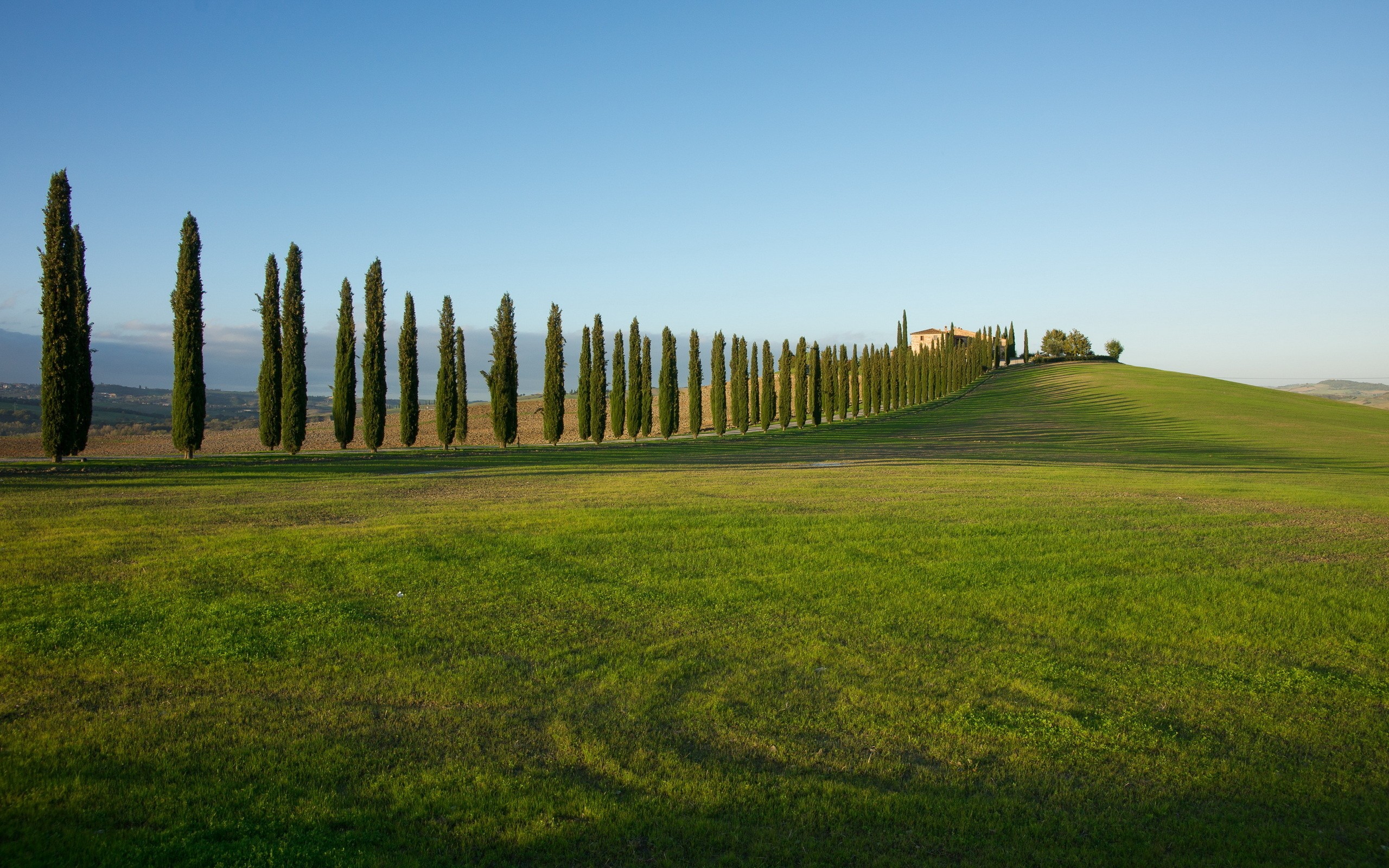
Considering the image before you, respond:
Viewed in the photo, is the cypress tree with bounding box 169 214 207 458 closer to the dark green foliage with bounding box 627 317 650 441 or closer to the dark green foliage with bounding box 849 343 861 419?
the dark green foliage with bounding box 627 317 650 441

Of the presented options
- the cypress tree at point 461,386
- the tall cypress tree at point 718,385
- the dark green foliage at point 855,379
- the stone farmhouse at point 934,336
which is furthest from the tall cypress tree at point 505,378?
the stone farmhouse at point 934,336

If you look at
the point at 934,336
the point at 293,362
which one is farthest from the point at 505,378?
the point at 934,336

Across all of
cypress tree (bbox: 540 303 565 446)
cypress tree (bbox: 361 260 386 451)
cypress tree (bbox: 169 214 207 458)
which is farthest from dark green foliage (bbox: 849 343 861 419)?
cypress tree (bbox: 169 214 207 458)

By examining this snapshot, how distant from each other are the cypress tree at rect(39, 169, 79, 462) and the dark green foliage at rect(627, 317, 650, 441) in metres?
30.5

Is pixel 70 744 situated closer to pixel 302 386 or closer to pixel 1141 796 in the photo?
pixel 1141 796

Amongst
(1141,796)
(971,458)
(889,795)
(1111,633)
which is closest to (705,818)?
(889,795)

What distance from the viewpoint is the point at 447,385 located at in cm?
4322

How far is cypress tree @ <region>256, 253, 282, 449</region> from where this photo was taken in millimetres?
35750

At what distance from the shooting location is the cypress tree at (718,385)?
57.6m

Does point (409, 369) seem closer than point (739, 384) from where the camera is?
Yes

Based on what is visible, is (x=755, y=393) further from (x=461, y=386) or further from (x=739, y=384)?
(x=461, y=386)

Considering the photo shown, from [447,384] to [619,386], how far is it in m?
12.0

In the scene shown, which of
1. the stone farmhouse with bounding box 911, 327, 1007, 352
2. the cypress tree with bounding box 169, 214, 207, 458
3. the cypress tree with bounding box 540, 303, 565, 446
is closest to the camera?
the cypress tree with bounding box 169, 214, 207, 458

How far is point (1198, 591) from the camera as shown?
32.4 feet
